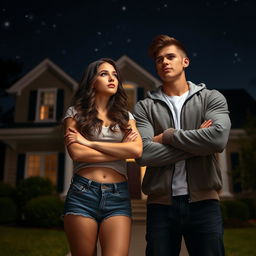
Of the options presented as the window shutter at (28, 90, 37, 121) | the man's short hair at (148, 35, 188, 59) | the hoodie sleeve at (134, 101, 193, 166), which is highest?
the window shutter at (28, 90, 37, 121)

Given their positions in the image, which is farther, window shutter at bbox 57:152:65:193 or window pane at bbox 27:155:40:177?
window pane at bbox 27:155:40:177

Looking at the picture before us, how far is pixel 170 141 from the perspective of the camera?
2.97m

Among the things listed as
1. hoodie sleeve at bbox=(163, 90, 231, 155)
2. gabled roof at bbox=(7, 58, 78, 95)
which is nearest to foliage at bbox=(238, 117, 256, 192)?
gabled roof at bbox=(7, 58, 78, 95)

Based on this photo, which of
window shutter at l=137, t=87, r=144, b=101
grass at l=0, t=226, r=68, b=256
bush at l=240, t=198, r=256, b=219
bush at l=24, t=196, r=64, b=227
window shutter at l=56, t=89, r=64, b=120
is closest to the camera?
grass at l=0, t=226, r=68, b=256

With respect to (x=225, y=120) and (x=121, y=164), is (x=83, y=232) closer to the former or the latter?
(x=121, y=164)

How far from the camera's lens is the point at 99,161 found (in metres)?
2.88

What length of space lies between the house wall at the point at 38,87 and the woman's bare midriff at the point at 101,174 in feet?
45.1

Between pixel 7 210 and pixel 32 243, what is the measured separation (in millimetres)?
5026

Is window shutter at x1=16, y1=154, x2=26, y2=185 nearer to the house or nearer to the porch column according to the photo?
the house

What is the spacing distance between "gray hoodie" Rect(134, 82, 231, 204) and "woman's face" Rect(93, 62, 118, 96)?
497 millimetres

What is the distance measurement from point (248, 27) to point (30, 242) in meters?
22.5

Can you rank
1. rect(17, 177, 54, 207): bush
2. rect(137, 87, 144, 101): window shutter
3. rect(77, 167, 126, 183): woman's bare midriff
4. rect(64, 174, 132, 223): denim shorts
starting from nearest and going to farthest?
1. rect(64, 174, 132, 223): denim shorts
2. rect(77, 167, 126, 183): woman's bare midriff
3. rect(17, 177, 54, 207): bush
4. rect(137, 87, 144, 101): window shutter

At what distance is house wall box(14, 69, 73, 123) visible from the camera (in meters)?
16.4

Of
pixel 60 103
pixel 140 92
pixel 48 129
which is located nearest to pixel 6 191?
pixel 48 129
